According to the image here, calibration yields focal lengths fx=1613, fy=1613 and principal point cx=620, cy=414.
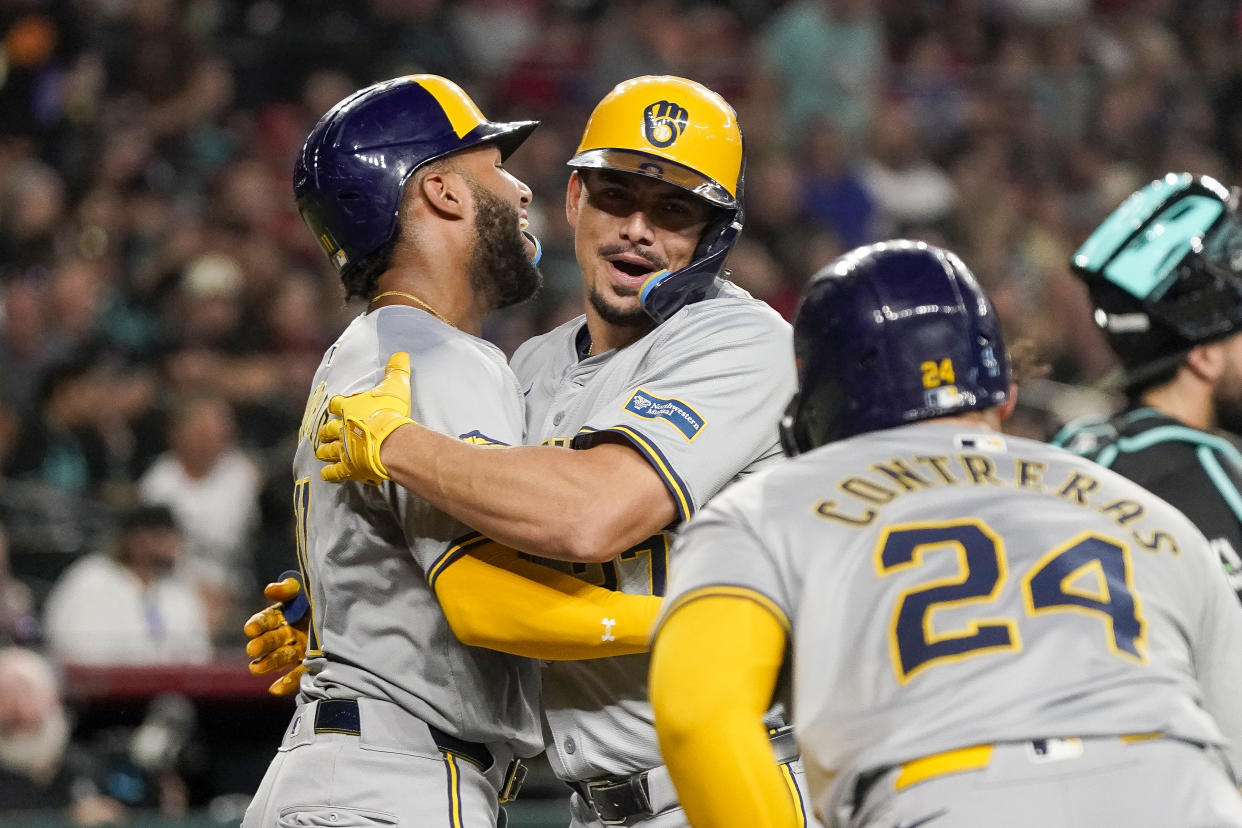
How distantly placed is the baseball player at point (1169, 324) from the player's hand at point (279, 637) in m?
2.19

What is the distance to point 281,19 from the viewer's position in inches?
480

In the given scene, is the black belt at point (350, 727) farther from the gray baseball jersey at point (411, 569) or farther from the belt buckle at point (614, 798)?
the belt buckle at point (614, 798)

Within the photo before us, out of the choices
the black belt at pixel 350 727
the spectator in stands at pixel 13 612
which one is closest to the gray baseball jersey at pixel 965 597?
the black belt at pixel 350 727

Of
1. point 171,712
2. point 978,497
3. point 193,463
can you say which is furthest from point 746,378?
point 193,463

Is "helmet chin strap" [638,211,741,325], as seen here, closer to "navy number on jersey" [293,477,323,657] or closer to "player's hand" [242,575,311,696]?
"navy number on jersey" [293,477,323,657]

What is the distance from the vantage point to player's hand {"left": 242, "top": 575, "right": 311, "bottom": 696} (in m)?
3.93

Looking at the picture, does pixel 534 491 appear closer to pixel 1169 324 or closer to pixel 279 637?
pixel 279 637

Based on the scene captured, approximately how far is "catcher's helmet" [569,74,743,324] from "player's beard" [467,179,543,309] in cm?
22

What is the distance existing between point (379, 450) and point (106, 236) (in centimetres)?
739

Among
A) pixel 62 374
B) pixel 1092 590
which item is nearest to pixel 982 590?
pixel 1092 590

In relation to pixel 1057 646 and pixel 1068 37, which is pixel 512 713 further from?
pixel 1068 37

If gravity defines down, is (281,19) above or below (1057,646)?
above

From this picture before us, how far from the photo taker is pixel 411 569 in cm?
→ 353

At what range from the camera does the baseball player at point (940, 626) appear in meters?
2.34
